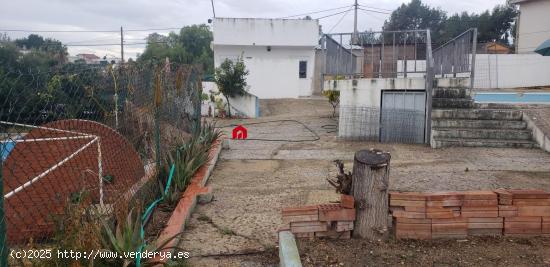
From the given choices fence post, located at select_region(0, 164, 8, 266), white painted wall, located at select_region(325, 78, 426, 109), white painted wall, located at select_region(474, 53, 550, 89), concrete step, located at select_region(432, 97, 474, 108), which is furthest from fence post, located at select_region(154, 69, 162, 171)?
white painted wall, located at select_region(474, 53, 550, 89)

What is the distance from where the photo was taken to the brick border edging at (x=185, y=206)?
13.0ft

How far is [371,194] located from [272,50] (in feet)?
69.5

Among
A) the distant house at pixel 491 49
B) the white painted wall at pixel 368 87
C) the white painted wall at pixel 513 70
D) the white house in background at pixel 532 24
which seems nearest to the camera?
the white painted wall at pixel 368 87

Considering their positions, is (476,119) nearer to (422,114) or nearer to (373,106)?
(422,114)

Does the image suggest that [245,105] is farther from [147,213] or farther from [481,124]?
[147,213]

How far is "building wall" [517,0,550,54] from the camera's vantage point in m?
23.8

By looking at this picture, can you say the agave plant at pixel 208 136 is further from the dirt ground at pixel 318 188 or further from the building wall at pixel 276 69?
the building wall at pixel 276 69

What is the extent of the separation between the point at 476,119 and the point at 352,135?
108 inches

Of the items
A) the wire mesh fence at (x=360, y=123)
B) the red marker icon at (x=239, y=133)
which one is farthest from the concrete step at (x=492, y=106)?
the red marker icon at (x=239, y=133)

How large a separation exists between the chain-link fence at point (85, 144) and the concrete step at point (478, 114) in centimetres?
609

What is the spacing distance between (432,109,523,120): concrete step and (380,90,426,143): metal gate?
367 mm

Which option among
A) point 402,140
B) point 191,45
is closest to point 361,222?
point 402,140

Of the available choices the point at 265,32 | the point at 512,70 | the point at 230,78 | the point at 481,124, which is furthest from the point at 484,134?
the point at 265,32

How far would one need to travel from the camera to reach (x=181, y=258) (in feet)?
12.1
